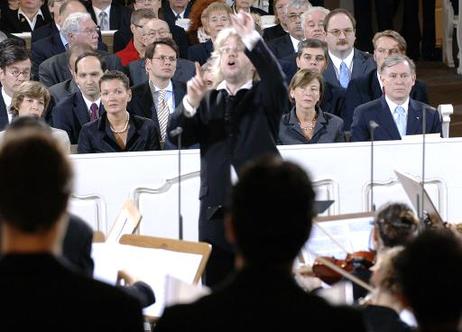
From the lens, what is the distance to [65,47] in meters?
11.5

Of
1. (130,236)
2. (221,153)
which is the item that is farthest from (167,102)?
(130,236)

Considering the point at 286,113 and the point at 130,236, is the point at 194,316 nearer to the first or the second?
the point at 130,236

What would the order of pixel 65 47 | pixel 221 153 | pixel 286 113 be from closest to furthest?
pixel 221 153 < pixel 286 113 < pixel 65 47

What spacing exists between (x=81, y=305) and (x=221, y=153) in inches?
137

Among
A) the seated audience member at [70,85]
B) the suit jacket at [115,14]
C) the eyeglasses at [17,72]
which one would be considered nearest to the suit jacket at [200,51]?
the seated audience member at [70,85]

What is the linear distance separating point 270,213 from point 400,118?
20.1 feet

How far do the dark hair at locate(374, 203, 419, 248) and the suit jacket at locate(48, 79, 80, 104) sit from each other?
5.22 m

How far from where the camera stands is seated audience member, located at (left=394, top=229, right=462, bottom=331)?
3.00 meters

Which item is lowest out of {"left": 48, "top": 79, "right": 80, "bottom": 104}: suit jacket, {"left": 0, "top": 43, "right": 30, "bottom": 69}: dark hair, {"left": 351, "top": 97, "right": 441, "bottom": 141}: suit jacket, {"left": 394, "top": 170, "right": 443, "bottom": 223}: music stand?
{"left": 394, "top": 170, "right": 443, "bottom": 223}: music stand

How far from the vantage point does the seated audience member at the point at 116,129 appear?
8617 millimetres

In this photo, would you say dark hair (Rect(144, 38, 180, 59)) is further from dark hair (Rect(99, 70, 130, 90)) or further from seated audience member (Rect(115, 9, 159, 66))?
dark hair (Rect(99, 70, 130, 90))

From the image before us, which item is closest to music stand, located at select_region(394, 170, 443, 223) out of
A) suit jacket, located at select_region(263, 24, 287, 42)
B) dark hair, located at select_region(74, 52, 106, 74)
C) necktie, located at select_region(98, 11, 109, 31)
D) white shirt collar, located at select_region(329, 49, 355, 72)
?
dark hair, located at select_region(74, 52, 106, 74)

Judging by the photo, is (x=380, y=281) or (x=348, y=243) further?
(x=348, y=243)

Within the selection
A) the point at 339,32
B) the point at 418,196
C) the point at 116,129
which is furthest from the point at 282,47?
the point at 418,196
